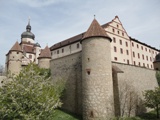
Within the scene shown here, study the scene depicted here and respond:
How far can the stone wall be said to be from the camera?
63.8ft

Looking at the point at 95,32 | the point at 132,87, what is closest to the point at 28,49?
→ the point at 95,32

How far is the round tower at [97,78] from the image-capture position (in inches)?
606

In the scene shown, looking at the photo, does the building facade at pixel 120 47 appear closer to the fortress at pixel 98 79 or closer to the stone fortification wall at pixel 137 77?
the fortress at pixel 98 79

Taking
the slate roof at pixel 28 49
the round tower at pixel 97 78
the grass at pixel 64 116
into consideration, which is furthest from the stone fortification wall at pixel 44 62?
the slate roof at pixel 28 49

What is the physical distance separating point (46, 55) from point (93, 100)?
603 inches

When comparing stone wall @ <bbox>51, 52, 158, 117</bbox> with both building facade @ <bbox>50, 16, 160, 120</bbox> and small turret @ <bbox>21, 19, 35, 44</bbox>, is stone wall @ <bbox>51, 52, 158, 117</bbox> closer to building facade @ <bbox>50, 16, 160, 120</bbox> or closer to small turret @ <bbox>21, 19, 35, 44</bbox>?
building facade @ <bbox>50, 16, 160, 120</bbox>

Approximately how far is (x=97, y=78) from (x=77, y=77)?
15.3 feet

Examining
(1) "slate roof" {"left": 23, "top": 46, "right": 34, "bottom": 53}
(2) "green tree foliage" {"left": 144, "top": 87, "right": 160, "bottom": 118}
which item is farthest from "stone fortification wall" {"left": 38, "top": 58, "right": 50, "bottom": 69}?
(1) "slate roof" {"left": 23, "top": 46, "right": 34, "bottom": 53}

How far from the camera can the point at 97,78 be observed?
16125 mm

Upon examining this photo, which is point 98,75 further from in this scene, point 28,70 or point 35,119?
point 35,119

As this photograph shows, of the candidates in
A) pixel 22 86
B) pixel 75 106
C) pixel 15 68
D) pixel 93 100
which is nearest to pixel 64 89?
pixel 75 106

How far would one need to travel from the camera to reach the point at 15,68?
31.6 metres

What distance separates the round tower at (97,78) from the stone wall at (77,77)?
263 cm

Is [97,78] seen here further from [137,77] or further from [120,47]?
[120,47]
